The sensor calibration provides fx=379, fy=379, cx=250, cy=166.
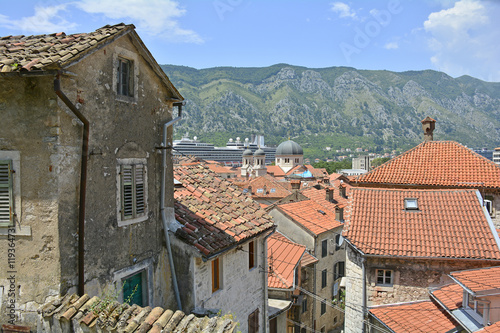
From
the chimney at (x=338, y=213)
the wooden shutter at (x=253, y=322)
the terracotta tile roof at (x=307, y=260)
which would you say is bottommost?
the terracotta tile roof at (x=307, y=260)

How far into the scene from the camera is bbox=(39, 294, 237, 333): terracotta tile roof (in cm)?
575

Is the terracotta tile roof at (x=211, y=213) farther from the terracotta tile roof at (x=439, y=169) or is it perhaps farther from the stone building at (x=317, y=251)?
the terracotta tile roof at (x=439, y=169)

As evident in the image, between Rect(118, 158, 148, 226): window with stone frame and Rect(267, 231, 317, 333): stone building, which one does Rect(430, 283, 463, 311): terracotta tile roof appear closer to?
Rect(267, 231, 317, 333): stone building

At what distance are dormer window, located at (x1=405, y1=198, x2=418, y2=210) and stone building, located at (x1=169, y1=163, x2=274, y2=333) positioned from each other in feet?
28.6

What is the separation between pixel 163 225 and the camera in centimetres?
850

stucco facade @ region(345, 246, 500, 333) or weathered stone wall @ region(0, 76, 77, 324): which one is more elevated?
weathered stone wall @ region(0, 76, 77, 324)

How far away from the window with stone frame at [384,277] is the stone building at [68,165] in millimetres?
11271

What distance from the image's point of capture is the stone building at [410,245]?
48.8ft

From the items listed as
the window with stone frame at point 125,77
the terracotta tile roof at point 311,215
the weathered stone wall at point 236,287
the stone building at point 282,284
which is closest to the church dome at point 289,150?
the terracotta tile roof at point 311,215

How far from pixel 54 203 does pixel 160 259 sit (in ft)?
10.0

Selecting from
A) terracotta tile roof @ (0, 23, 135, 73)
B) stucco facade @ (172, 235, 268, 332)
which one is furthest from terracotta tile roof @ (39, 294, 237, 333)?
terracotta tile roof @ (0, 23, 135, 73)

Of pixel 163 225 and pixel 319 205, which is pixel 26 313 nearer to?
pixel 163 225

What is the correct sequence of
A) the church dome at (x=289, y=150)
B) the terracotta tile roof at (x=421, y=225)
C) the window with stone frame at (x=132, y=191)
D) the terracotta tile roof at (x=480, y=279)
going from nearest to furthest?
the window with stone frame at (x=132, y=191) < the terracotta tile roof at (x=480, y=279) < the terracotta tile roof at (x=421, y=225) < the church dome at (x=289, y=150)

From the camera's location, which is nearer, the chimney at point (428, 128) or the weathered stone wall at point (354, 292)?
the weathered stone wall at point (354, 292)
